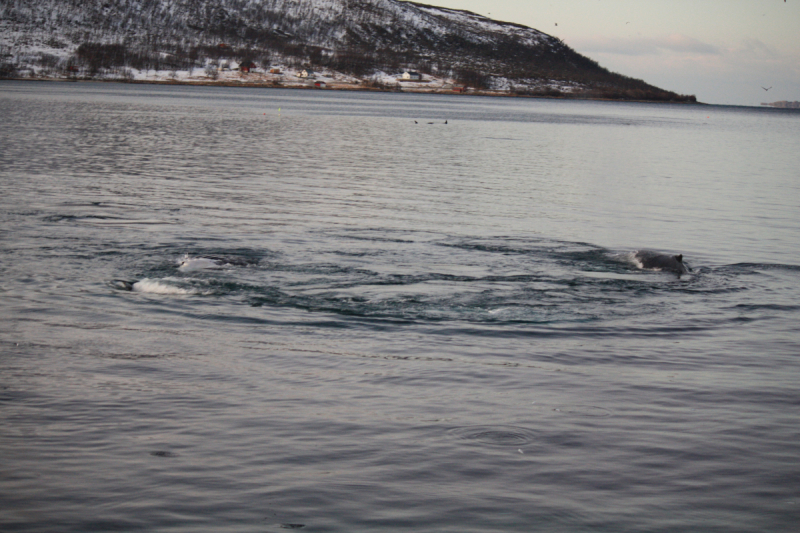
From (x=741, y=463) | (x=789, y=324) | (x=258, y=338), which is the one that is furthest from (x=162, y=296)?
(x=789, y=324)

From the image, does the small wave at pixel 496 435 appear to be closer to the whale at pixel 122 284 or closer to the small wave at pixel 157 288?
the small wave at pixel 157 288

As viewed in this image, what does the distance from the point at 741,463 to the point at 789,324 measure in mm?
7594

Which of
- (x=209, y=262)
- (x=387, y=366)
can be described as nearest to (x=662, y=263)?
(x=387, y=366)

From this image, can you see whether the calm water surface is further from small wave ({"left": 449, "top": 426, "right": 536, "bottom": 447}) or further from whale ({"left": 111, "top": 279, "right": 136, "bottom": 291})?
whale ({"left": 111, "top": 279, "right": 136, "bottom": 291})

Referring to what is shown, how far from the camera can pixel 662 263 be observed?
63.1ft

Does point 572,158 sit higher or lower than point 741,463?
higher

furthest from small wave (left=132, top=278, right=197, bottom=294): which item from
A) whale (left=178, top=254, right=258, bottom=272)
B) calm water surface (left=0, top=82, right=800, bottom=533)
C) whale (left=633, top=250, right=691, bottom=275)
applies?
whale (left=633, top=250, right=691, bottom=275)

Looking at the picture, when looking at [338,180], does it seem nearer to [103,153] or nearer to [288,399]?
[103,153]

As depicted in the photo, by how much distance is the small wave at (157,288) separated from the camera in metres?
15.8

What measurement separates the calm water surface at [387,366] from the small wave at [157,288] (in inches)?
3.0

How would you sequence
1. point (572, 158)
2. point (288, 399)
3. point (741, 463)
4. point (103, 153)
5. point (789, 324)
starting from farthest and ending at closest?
point (572, 158) → point (103, 153) → point (789, 324) → point (288, 399) → point (741, 463)

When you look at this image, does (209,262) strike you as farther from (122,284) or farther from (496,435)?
(496,435)

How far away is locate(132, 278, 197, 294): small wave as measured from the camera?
15.8 m

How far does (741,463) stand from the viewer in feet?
28.6
